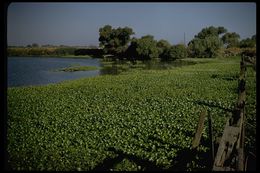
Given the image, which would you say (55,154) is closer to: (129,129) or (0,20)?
(129,129)

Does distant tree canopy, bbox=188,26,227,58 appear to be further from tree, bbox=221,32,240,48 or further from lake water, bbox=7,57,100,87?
lake water, bbox=7,57,100,87

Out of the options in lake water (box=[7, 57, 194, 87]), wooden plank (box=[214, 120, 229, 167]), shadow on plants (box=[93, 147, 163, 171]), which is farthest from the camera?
lake water (box=[7, 57, 194, 87])

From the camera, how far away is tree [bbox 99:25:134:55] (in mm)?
78562

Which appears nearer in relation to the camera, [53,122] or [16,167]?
[16,167]

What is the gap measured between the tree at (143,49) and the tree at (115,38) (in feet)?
13.0

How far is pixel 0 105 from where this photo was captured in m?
5.17

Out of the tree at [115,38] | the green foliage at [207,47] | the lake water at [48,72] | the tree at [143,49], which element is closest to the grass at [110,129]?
the lake water at [48,72]

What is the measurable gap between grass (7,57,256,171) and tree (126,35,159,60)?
52.5m

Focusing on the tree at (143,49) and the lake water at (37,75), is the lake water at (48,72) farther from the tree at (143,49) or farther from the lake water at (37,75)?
the tree at (143,49)

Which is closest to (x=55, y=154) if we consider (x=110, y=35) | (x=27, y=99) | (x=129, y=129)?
(x=129, y=129)

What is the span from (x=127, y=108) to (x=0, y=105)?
9.96m

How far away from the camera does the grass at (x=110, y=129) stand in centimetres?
779

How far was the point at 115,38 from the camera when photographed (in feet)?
260

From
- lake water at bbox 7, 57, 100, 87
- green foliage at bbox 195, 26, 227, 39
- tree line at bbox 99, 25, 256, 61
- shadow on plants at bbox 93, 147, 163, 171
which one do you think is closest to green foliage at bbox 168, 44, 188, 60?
tree line at bbox 99, 25, 256, 61
